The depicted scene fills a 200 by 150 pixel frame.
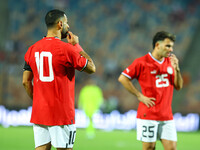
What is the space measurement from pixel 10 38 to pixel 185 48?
28.4 ft

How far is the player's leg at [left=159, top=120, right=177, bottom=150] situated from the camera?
13.5ft

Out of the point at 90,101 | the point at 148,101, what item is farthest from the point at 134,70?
the point at 90,101

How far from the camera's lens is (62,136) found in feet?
9.82

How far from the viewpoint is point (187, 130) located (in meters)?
11.9

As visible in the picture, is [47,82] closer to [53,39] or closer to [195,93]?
[53,39]

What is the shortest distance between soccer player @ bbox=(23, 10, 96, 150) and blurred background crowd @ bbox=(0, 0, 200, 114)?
1284 centimetres

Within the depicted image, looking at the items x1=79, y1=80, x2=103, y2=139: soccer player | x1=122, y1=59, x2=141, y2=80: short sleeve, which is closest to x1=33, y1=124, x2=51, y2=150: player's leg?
x1=122, y1=59, x2=141, y2=80: short sleeve

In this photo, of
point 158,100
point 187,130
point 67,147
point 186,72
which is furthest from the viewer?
point 186,72

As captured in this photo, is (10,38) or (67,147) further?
(10,38)

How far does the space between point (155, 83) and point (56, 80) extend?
5.41ft

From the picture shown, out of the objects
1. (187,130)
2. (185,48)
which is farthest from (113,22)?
(187,130)

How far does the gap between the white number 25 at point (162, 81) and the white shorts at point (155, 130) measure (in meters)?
0.45

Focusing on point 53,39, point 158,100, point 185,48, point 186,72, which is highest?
point 185,48

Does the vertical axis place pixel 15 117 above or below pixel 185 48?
below
